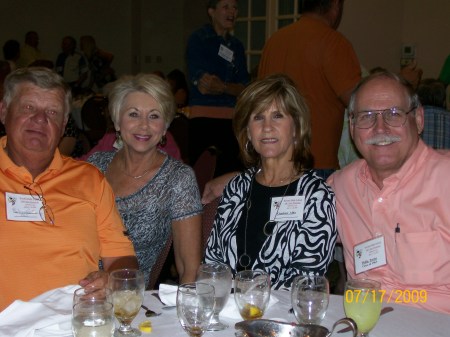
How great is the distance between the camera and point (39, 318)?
164 cm

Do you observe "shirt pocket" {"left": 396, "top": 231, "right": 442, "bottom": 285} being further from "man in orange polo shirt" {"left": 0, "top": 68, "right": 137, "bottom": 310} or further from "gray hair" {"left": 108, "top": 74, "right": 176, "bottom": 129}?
"gray hair" {"left": 108, "top": 74, "right": 176, "bottom": 129}

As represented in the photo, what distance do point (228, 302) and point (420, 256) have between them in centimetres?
83

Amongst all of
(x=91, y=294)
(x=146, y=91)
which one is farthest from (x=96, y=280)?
(x=146, y=91)

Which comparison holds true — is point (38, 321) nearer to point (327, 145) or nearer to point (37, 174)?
point (37, 174)

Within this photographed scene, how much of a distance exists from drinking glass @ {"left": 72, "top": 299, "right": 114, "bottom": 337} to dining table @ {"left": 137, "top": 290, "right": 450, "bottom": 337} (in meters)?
0.15

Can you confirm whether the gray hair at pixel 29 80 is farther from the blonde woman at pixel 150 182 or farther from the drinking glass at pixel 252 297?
the drinking glass at pixel 252 297

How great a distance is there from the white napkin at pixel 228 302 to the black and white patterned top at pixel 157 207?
0.87 meters

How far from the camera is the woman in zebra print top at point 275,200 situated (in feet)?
7.84

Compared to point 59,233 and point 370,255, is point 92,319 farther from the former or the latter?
point 370,255

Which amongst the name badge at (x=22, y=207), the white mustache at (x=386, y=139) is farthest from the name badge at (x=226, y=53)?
the name badge at (x=22, y=207)

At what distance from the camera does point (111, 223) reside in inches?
97.0

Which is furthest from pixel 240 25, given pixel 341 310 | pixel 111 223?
pixel 341 310

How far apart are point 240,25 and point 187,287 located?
6.72m

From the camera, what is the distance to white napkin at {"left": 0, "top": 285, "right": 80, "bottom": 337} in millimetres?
1572
